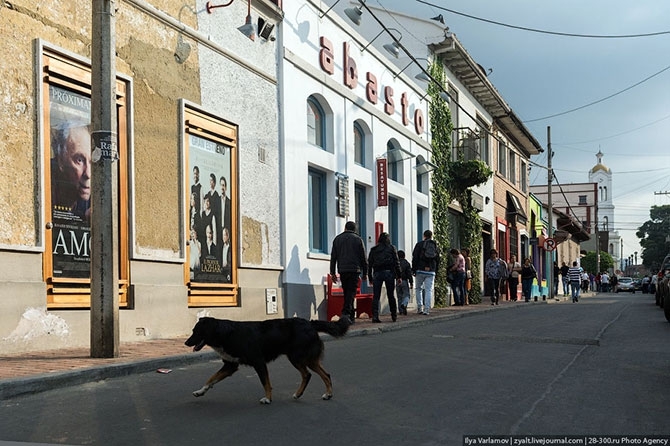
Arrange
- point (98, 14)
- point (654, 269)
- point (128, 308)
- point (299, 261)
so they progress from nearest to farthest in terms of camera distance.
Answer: point (98, 14) < point (128, 308) < point (299, 261) < point (654, 269)

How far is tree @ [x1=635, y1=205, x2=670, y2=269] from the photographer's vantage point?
342 feet

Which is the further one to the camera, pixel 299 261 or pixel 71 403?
pixel 299 261

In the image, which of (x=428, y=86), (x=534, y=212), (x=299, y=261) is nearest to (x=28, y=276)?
(x=299, y=261)

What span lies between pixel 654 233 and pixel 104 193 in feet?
365

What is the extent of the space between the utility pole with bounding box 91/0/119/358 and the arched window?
331 inches

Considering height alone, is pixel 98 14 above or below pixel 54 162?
above

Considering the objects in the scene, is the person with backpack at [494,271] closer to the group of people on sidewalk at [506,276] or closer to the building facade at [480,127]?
the group of people on sidewalk at [506,276]

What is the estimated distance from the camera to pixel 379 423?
17.5 feet

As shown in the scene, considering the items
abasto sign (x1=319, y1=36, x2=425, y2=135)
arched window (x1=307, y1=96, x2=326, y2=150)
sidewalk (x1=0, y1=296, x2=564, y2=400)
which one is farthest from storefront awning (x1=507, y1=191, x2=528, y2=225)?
sidewalk (x1=0, y1=296, x2=564, y2=400)

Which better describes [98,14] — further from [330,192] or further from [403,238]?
[403,238]

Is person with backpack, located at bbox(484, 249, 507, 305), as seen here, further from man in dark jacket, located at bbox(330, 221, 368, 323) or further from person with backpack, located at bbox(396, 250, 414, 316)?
man in dark jacket, located at bbox(330, 221, 368, 323)

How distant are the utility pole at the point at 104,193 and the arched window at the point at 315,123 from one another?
840 cm

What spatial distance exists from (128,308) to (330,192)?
7599 millimetres

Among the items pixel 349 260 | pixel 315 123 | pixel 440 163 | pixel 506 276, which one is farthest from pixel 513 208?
pixel 349 260
